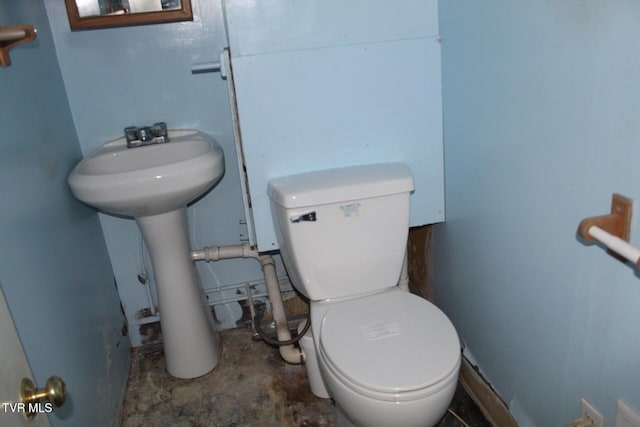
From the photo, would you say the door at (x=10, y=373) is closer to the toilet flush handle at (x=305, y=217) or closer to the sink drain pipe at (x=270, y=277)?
the toilet flush handle at (x=305, y=217)

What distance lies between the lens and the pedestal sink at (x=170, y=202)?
137 centimetres

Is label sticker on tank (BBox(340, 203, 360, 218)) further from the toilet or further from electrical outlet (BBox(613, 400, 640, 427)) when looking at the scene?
electrical outlet (BBox(613, 400, 640, 427))

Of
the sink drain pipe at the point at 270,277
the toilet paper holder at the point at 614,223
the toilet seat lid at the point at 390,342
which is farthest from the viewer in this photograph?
the sink drain pipe at the point at 270,277

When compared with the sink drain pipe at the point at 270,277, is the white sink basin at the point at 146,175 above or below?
above

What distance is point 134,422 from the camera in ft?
5.32

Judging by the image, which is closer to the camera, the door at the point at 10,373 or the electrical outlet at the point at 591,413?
the door at the point at 10,373

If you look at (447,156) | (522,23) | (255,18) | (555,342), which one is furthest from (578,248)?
(255,18)

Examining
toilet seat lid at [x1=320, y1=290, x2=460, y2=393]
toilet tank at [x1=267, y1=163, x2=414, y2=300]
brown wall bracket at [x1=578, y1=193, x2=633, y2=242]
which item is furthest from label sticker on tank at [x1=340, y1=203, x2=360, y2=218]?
brown wall bracket at [x1=578, y1=193, x2=633, y2=242]

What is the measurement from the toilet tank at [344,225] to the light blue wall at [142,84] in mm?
437

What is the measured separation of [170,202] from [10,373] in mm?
912

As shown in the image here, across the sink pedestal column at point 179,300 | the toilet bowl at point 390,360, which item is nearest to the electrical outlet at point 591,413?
the toilet bowl at point 390,360

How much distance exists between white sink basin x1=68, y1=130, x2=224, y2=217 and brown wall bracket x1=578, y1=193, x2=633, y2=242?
101cm

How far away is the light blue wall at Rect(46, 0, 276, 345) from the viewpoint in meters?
1.58

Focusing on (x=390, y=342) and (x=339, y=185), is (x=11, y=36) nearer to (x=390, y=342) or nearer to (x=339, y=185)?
(x=339, y=185)
